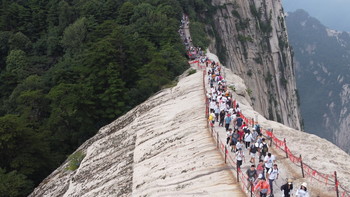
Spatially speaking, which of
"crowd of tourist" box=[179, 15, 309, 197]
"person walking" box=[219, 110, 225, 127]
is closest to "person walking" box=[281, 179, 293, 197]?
"crowd of tourist" box=[179, 15, 309, 197]

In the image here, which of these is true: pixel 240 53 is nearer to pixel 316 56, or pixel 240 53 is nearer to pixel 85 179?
pixel 85 179

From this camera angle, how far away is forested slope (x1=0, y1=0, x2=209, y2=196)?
3428 cm

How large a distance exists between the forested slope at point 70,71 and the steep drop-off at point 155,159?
5705 millimetres

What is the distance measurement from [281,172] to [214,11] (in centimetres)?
6594

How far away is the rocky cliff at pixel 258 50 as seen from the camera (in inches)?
3068

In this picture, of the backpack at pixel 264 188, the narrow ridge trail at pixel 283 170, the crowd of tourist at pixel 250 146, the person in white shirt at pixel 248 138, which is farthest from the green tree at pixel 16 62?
the backpack at pixel 264 188

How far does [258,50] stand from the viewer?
83.6 m

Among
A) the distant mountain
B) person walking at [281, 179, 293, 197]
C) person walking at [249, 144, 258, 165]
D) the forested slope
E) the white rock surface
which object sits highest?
the forested slope

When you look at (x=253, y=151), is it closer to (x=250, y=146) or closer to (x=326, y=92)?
(x=250, y=146)

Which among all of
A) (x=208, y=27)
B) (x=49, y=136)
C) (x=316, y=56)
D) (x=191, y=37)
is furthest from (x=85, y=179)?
(x=316, y=56)

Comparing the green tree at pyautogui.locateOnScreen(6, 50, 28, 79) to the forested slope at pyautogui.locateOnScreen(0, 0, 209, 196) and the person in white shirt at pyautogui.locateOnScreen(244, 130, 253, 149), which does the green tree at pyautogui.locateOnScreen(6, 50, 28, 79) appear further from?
the person in white shirt at pyautogui.locateOnScreen(244, 130, 253, 149)

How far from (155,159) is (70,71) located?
30.4m

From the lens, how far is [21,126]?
3372cm

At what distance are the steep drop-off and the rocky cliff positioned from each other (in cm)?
4148
